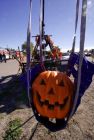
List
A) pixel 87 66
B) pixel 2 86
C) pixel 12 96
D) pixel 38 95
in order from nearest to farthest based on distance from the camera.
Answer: pixel 87 66
pixel 38 95
pixel 12 96
pixel 2 86

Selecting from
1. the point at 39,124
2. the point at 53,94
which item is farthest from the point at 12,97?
the point at 53,94

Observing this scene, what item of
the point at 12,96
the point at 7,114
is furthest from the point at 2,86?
the point at 7,114

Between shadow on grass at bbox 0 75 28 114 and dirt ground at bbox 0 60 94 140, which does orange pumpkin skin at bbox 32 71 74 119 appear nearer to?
dirt ground at bbox 0 60 94 140

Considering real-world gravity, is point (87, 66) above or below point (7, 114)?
above

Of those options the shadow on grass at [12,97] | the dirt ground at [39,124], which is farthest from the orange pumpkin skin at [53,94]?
the shadow on grass at [12,97]

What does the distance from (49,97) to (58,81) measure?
0.27 metres

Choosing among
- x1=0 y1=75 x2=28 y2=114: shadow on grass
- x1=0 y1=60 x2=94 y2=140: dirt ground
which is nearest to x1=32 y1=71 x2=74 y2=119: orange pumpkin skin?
x1=0 y1=60 x2=94 y2=140: dirt ground

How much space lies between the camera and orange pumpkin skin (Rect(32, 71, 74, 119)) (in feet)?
10.7

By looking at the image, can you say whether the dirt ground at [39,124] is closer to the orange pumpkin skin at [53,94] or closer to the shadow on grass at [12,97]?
the shadow on grass at [12,97]

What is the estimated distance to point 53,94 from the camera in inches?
129

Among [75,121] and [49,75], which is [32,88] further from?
[75,121]

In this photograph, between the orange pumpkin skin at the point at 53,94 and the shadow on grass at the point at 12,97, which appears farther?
the shadow on grass at the point at 12,97

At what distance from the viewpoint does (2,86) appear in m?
11.0

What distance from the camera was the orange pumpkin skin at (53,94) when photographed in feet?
10.7
